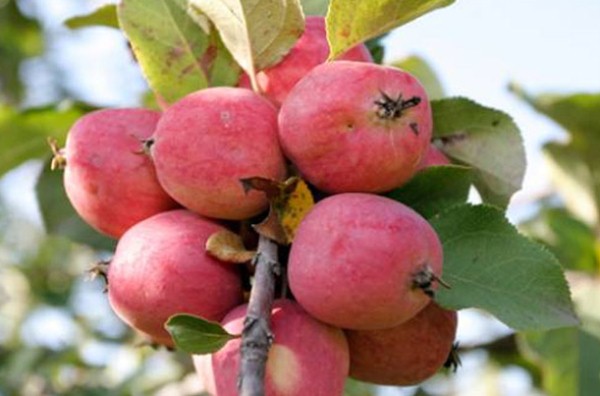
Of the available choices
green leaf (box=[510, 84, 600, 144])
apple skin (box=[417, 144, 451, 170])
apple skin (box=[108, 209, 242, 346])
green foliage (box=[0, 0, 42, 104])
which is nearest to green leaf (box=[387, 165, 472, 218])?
apple skin (box=[417, 144, 451, 170])

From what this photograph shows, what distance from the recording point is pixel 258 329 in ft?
3.11

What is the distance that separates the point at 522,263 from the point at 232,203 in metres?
0.34

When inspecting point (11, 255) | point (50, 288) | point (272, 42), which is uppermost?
point (272, 42)

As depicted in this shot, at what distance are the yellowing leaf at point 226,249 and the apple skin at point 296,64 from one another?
19cm

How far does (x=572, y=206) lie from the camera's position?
2248 mm

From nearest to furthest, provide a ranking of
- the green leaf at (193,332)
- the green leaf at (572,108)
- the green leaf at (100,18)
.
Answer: the green leaf at (193,332)
the green leaf at (100,18)
the green leaf at (572,108)

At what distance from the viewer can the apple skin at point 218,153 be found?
1097 millimetres

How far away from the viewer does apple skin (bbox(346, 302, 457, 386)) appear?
3.75 feet

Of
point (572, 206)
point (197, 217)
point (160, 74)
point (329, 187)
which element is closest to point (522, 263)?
point (329, 187)

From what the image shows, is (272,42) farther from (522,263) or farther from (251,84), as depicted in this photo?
(522,263)

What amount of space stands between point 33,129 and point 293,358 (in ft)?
2.40

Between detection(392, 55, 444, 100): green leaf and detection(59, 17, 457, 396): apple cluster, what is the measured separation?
631 mm

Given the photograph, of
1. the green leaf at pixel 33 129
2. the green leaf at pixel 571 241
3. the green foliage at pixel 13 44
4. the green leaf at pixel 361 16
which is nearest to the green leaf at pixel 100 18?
the green leaf at pixel 33 129

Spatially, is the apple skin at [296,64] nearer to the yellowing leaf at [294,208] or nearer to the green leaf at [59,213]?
the yellowing leaf at [294,208]
